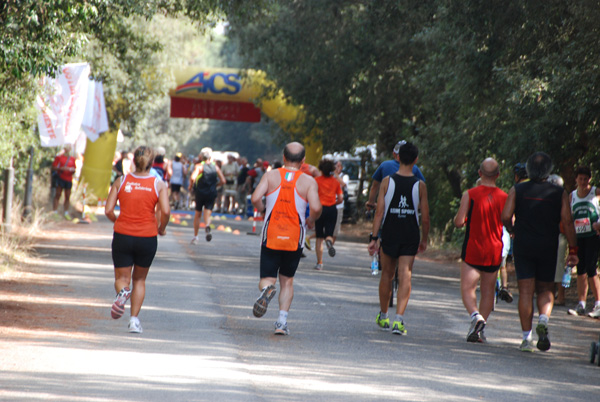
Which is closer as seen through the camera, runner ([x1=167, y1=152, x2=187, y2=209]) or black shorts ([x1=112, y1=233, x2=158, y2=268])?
black shorts ([x1=112, y1=233, x2=158, y2=268])

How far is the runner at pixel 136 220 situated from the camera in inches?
346

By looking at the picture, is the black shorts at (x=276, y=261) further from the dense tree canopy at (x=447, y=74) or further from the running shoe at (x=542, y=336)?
the dense tree canopy at (x=447, y=74)

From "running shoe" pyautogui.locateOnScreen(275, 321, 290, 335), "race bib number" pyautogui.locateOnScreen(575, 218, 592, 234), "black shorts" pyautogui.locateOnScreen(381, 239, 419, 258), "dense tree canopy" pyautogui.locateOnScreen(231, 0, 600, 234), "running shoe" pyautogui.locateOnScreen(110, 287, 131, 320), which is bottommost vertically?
"running shoe" pyautogui.locateOnScreen(275, 321, 290, 335)

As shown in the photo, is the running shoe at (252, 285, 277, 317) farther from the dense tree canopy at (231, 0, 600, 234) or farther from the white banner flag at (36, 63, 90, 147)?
the white banner flag at (36, 63, 90, 147)

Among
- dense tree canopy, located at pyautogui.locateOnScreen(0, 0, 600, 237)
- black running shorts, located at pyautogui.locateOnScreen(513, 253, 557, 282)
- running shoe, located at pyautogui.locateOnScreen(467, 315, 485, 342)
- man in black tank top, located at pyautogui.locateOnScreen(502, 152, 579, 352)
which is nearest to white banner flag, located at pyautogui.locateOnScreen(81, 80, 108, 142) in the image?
dense tree canopy, located at pyautogui.locateOnScreen(0, 0, 600, 237)

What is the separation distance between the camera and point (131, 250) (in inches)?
347

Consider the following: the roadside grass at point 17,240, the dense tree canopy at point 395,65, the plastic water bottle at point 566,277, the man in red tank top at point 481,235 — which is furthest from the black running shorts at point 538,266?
the roadside grass at point 17,240

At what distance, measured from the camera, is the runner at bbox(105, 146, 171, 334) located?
8797mm

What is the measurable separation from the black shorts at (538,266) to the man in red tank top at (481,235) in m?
0.29

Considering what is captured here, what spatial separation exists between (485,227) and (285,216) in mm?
2095

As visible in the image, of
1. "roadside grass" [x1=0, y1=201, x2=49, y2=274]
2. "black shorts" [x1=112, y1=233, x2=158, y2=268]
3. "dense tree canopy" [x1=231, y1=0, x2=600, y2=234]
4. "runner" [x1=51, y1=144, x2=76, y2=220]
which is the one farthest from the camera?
"runner" [x1=51, y1=144, x2=76, y2=220]

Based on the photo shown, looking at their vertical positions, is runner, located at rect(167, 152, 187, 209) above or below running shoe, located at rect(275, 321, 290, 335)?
above

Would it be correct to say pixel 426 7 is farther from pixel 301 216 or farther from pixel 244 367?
pixel 244 367

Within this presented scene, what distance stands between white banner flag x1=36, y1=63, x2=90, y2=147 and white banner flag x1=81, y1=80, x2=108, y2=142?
3415 mm
